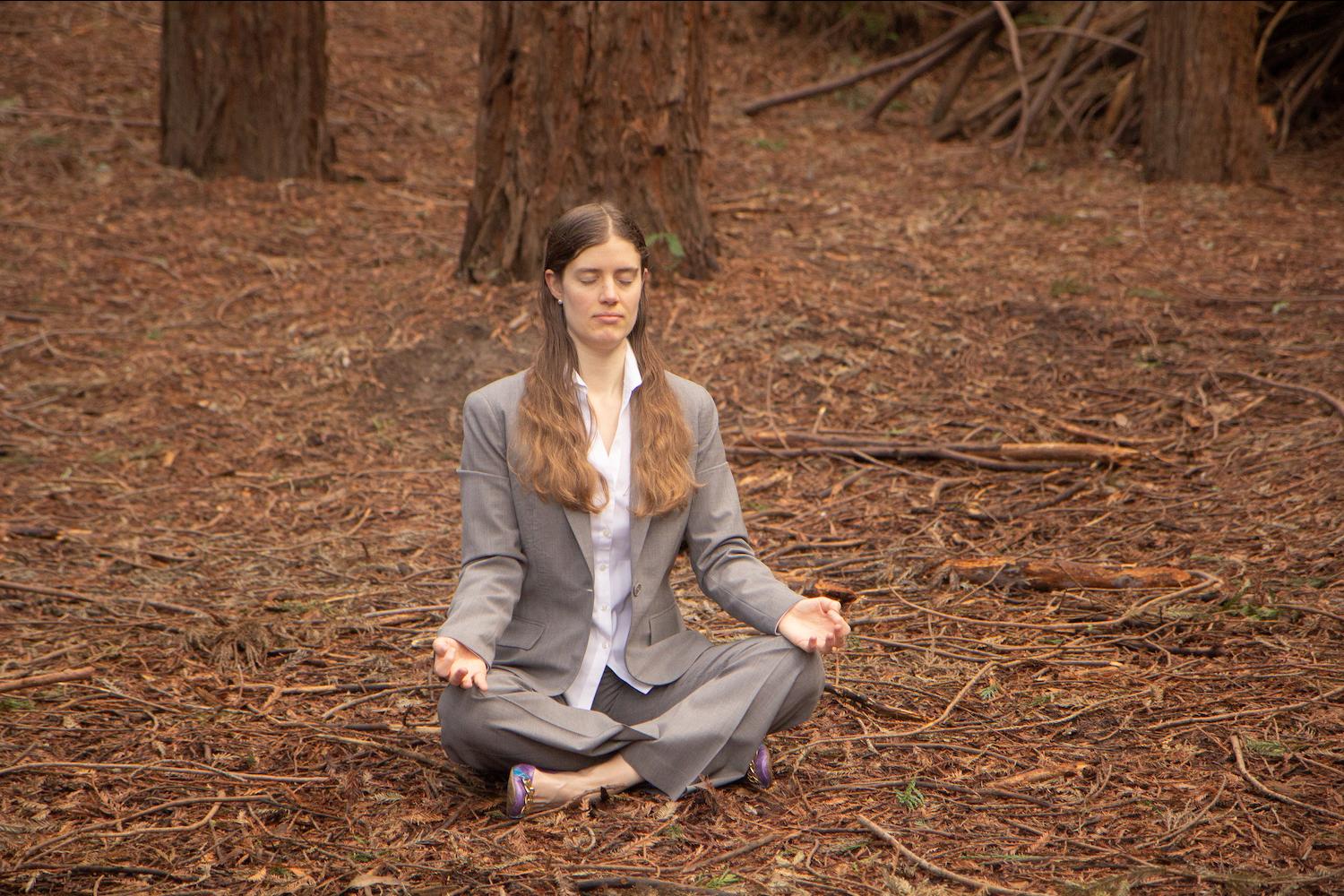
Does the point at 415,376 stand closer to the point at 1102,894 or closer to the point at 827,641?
the point at 827,641

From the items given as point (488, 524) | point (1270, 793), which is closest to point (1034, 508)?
point (1270, 793)

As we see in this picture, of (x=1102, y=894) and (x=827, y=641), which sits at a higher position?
(x=827, y=641)

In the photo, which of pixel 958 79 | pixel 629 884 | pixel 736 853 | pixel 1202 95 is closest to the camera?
pixel 629 884

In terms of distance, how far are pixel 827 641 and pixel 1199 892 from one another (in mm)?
876

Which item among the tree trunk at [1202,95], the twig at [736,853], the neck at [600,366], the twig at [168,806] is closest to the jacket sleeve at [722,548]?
the neck at [600,366]

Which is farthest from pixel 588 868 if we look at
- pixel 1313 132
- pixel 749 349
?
pixel 1313 132

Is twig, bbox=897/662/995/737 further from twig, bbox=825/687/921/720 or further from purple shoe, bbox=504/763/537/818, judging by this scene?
purple shoe, bbox=504/763/537/818

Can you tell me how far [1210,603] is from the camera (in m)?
3.69

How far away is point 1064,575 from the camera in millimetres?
3910

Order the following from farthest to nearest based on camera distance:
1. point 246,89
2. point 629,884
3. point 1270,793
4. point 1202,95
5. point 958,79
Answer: point 958,79, point 246,89, point 1202,95, point 1270,793, point 629,884

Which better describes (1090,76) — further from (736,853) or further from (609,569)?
(736,853)

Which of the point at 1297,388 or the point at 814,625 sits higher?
the point at 1297,388

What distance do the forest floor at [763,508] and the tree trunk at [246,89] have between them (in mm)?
242

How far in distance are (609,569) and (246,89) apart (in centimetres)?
587
